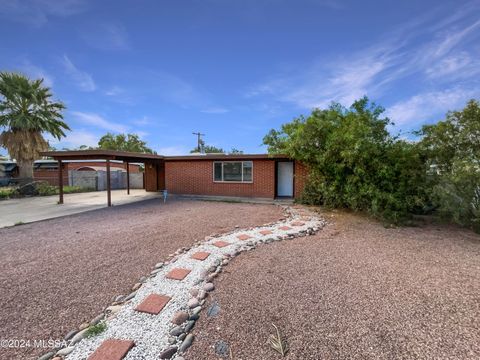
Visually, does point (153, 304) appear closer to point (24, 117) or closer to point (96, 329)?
point (96, 329)

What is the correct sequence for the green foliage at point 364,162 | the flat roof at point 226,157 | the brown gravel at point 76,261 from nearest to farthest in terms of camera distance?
the brown gravel at point 76,261 < the green foliage at point 364,162 < the flat roof at point 226,157

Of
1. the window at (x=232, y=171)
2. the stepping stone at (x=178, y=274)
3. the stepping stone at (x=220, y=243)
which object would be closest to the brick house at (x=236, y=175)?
the window at (x=232, y=171)

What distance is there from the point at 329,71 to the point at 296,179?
181 inches

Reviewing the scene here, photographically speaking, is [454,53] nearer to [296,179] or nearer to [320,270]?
[296,179]

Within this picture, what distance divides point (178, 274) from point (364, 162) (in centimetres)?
593

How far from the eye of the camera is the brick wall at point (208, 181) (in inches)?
A: 406

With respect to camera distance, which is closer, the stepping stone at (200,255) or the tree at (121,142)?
the stepping stone at (200,255)

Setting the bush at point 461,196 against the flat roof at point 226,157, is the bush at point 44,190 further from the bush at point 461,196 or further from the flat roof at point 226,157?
the bush at point 461,196

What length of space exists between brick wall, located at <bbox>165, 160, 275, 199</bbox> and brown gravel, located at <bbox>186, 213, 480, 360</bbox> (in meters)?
6.27

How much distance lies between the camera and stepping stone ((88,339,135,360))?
68.9 inches

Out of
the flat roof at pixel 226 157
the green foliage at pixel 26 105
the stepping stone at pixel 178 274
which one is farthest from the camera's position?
the green foliage at pixel 26 105

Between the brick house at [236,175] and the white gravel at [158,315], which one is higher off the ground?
the brick house at [236,175]

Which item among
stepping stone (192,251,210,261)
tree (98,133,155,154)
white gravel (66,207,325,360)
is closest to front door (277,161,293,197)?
white gravel (66,207,325,360)

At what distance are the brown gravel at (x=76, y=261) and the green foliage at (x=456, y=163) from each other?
422 cm
